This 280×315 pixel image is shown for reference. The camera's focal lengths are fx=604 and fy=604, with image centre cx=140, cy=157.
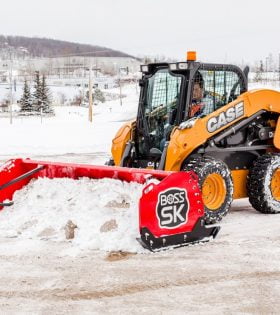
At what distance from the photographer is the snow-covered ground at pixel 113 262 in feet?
15.3

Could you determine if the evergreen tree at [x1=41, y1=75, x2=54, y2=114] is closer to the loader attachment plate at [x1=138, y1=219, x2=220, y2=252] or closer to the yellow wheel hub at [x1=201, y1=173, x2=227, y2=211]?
the yellow wheel hub at [x1=201, y1=173, x2=227, y2=211]

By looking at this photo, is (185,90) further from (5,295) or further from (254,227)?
(5,295)

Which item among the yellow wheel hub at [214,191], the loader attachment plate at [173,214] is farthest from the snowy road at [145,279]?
the yellow wheel hub at [214,191]

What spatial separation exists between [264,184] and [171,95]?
171 cm

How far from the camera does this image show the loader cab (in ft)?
25.8

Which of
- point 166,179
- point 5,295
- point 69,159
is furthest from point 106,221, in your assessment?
point 69,159

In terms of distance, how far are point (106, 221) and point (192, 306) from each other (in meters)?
2.05

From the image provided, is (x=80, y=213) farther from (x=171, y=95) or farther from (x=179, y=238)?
(x=171, y=95)

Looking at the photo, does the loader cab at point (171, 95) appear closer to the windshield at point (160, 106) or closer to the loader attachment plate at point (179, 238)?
the windshield at point (160, 106)

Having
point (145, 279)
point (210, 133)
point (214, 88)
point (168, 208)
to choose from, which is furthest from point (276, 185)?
point (145, 279)

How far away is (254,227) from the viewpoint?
289 inches

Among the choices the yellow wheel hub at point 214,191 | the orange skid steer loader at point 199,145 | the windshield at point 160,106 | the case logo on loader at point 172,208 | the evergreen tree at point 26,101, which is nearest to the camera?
the case logo on loader at point 172,208

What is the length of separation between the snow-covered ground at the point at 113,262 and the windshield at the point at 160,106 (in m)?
1.45

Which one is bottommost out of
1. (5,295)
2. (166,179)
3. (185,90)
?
(5,295)
